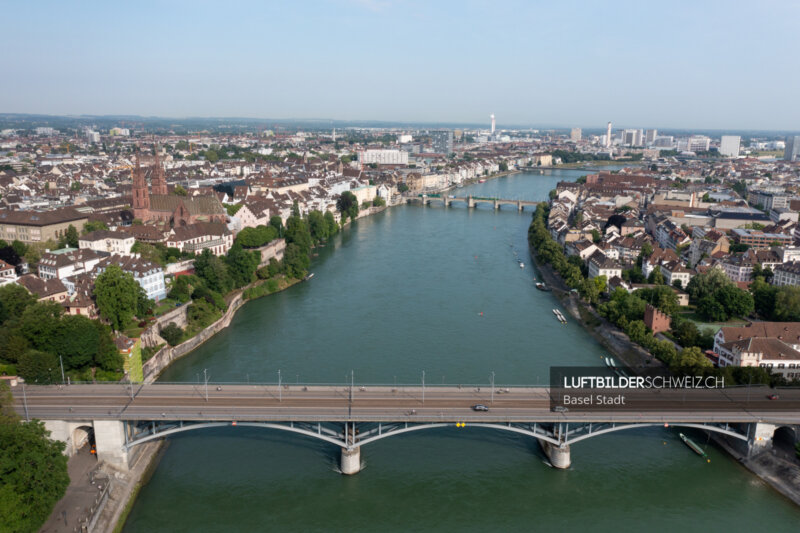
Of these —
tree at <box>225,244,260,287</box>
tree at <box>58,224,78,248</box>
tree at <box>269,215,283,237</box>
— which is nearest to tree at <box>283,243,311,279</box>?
tree at <box>225,244,260,287</box>

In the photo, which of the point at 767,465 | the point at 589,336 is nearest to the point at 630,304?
the point at 589,336

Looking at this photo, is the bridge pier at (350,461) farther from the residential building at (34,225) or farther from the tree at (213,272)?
the residential building at (34,225)

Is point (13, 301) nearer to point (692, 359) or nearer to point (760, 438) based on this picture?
point (692, 359)

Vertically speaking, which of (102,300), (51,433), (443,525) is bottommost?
(443,525)

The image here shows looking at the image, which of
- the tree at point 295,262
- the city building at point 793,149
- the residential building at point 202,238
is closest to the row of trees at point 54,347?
the residential building at point 202,238

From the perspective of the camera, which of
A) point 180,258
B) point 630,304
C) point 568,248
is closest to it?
point 630,304

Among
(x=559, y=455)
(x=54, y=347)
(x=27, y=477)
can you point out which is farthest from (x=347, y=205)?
(x=27, y=477)

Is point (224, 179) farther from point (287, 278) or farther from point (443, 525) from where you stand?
point (443, 525)
